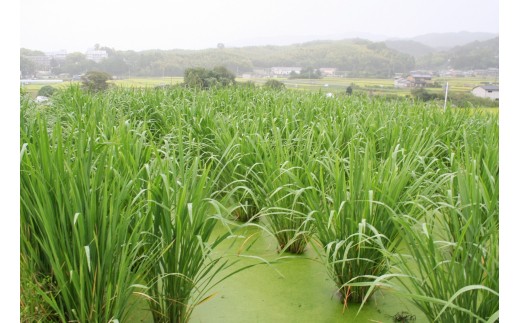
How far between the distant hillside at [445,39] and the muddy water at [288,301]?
21.9ft

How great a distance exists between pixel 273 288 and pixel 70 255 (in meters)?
0.78

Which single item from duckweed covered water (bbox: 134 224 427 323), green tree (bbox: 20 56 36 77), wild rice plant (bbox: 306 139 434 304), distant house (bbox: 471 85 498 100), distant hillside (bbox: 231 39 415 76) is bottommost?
duckweed covered water (bbox: 134 224 427 323)

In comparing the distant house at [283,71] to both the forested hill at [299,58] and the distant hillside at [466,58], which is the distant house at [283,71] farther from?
the distant hillside at [466,58]

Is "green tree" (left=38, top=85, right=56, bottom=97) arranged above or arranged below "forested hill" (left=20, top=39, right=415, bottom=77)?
below

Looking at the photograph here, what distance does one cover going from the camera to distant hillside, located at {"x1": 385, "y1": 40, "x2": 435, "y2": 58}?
27.7 ft

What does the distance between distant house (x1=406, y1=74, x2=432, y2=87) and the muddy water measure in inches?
182

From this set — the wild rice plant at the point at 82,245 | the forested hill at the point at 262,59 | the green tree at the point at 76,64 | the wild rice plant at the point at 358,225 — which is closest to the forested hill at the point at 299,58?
the forested hill at the point at 262,59

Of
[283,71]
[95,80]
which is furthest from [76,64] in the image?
[283,71]

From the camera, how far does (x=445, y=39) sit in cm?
870

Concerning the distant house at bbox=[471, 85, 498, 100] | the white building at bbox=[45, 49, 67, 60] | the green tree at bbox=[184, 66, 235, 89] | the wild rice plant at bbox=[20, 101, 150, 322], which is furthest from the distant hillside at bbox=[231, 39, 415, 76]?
the wild rice plant at bbox=[20, 101, 150, 322]

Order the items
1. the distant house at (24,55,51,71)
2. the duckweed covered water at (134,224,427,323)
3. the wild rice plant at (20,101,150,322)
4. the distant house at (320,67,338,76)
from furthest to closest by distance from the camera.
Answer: the distant house at (320,67,338,76)
the distant house at (24,55,51,71)
the duckweed covered water at (134,224,427,323)
the wild rice plant at (20,101,150,322)

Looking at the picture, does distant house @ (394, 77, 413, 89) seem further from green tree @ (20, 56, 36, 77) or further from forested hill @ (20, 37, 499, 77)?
green tree @ (20, 56, 36, 77)

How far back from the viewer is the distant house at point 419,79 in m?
5.83

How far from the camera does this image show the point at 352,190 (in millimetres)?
1562
